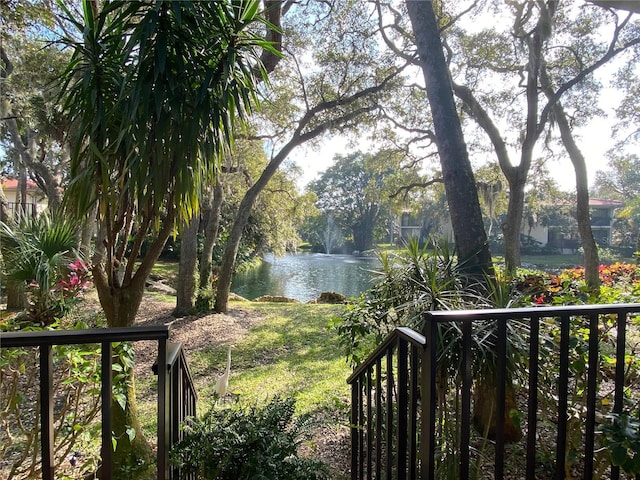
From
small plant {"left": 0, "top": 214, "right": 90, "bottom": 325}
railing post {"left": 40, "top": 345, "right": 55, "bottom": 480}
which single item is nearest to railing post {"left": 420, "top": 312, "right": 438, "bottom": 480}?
railing post {"left": 40, "top": 345, "right": 55, "bottom": 480}

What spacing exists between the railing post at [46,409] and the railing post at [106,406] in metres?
0.14

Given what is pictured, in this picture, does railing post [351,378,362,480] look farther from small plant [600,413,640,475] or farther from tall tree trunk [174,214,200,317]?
tall tree trunk [174,214,200,317]

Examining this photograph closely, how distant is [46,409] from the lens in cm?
109

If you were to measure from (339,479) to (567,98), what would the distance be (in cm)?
838

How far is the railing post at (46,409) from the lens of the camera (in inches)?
41.3

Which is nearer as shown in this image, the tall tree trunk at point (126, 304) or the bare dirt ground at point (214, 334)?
the tall tree trunk at point (126, 304)

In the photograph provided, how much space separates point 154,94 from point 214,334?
16.0 feet

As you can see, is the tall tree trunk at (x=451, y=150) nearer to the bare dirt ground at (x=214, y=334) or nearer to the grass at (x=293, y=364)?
the grass at (x=293, y=364)

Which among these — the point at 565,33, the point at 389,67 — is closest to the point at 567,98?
the point at 565,33

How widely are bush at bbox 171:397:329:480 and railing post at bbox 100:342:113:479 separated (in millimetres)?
344

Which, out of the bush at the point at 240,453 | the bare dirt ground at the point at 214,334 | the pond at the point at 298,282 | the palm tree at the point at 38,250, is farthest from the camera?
the pond at the point at 298,282

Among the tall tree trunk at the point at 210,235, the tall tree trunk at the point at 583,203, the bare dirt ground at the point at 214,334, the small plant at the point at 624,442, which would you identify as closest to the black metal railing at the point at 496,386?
the small plant at the point at 624,442

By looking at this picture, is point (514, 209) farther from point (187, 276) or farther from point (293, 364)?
point (187, 276)

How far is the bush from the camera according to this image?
1432 millimetres
